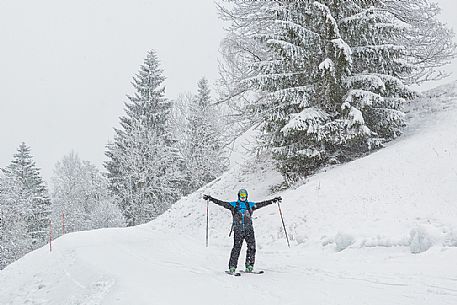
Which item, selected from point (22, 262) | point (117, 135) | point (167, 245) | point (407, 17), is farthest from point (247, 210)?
point (117, 135)

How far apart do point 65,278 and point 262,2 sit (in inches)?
530

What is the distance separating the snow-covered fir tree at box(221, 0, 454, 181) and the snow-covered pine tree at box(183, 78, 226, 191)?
23486 millimetres

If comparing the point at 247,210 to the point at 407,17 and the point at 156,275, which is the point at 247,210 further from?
the point at 407,17

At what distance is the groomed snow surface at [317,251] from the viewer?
725 cm

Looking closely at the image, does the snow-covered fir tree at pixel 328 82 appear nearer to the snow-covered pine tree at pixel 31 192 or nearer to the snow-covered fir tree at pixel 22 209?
the snow-covered fir tree at pixel 22 209

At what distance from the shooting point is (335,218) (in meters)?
12.4

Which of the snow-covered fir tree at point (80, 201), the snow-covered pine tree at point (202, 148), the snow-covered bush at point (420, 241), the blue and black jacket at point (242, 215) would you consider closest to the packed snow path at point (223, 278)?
the snow-covered bush at point (420, 241)

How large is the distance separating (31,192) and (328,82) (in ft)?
113

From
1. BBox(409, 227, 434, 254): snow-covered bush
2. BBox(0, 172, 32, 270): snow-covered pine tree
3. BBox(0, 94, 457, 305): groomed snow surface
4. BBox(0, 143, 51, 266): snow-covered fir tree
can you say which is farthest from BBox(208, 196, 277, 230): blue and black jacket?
BBox(0, 143, 51, 266): snow-covered fir tree

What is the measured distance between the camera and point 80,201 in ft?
180

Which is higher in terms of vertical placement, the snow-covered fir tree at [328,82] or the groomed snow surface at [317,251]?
the snow-covered fir tree at [328,82]

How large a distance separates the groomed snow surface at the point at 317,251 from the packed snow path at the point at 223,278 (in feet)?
0.08

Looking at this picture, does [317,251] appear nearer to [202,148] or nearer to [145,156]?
[145,156]

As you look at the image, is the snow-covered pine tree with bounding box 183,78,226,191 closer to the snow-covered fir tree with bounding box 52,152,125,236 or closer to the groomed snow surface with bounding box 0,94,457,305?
the snow-covered fir tree with bounding box 52,152,125,236
